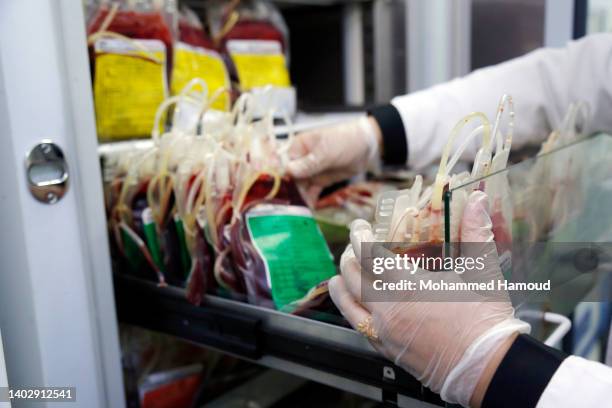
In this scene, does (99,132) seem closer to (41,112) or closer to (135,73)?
(135,73)

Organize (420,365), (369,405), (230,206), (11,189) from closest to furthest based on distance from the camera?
(420,365) < (11,189) < (230,206) < (369,405)

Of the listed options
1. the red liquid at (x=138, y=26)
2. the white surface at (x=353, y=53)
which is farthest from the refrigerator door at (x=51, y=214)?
the white surface at (x=353, y=53)

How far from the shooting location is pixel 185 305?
864 mm

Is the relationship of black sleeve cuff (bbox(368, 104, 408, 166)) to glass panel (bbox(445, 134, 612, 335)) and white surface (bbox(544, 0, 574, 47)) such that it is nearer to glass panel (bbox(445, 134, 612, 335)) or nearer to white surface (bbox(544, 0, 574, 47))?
glass panel (bbox(445, 134, 612, 335))

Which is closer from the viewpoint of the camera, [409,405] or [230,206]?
[409,405]

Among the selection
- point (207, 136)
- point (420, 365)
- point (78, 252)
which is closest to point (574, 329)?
point (420, 365)

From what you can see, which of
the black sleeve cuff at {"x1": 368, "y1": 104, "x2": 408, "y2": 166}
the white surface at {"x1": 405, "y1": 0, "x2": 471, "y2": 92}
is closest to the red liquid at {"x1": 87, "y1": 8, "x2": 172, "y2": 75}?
the black sleeve cuff at {"x1": 368, "y1": 104, "x2": 408, "y2": 166}

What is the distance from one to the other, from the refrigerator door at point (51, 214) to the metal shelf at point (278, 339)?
0.11m

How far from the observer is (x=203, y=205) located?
0.85 meters

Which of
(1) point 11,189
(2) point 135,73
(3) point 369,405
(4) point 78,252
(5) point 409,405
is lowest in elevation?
(3) point 369,405

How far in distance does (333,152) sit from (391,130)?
14 centimetres

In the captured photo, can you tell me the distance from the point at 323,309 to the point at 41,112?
1.51ft

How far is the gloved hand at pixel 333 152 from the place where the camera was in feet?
3.49

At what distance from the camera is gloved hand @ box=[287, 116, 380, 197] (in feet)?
3.49
